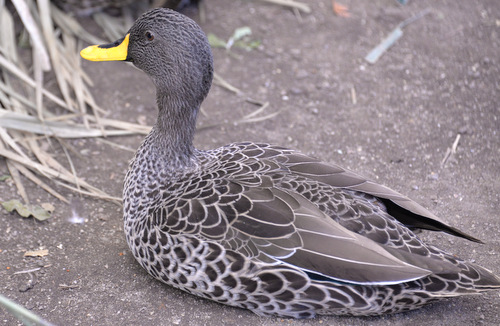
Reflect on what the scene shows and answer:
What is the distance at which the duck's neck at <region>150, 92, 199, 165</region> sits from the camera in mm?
3711

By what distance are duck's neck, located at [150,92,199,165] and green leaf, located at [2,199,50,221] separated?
94 centimetres

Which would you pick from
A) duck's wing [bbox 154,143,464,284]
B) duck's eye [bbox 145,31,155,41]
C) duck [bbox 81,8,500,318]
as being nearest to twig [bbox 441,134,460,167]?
duck [bbox 81,8,500,318]

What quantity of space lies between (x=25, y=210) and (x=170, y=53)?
149 centimetres

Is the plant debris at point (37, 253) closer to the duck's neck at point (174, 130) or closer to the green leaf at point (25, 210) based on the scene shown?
the green leaf at point (25, 210)

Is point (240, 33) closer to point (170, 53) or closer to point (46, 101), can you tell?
point (46, 101)

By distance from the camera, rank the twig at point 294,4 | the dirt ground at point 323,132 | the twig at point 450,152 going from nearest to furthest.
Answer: the dirt ground at point 323,132 < the twig at point 450,152 < the twig at point 294,4

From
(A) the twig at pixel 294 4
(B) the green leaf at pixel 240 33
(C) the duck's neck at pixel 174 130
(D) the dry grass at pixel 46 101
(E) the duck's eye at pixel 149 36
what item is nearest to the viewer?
(E) the duck's eye at pixel 149 36

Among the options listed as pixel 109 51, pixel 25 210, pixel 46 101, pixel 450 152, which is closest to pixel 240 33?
pixel 46 101

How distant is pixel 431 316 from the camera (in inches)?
133

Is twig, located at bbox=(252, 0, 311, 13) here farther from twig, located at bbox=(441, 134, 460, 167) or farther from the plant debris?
the plant debris

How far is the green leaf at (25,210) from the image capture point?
Answer: 402 centimetres

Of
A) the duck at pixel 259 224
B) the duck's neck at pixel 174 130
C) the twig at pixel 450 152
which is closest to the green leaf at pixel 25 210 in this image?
the duck at pixel 259 224

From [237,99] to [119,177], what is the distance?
1.43 metres

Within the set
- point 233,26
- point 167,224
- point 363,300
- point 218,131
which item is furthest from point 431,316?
point 233,26
